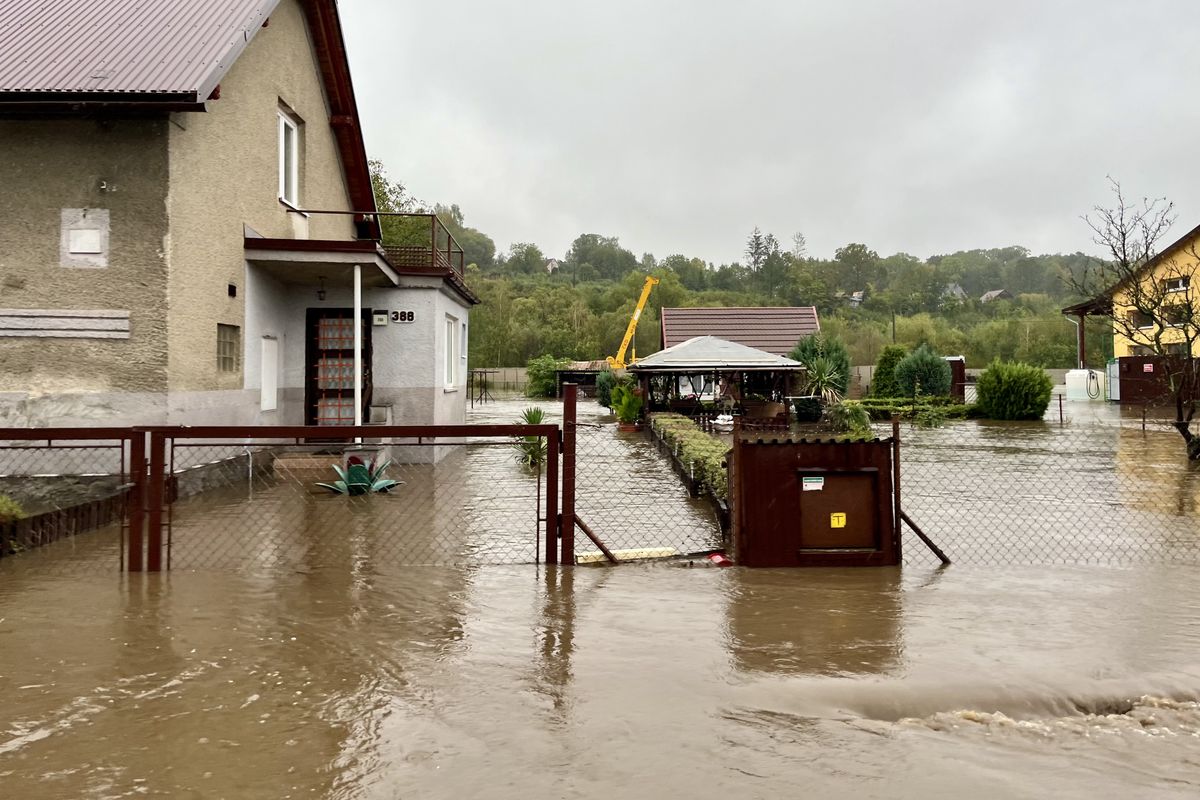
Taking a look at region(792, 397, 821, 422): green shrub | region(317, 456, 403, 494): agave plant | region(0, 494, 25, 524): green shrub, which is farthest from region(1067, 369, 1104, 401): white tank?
region(0, 494, 25, 524): green shrub

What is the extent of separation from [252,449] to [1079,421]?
22.0 m

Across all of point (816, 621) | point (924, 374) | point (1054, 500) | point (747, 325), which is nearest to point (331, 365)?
point (1054, 500)

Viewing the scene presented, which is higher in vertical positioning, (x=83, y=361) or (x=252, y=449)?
(x=83, y=361)

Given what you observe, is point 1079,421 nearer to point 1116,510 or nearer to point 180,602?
point 1116,510

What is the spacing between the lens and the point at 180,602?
6.29 m

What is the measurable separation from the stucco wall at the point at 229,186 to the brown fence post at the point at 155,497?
472cm

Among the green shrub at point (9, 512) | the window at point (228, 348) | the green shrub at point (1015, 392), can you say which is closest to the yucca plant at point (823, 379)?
the green shrub at point (1015, 392)

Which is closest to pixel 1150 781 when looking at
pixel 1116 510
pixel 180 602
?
pixel 180 602

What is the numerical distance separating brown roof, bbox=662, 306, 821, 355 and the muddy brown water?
3141cm

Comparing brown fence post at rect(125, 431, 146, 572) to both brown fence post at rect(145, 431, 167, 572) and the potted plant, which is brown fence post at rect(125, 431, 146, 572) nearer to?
brown fence post at rect(145, 431, 167, 572)

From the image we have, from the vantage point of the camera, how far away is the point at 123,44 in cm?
1228

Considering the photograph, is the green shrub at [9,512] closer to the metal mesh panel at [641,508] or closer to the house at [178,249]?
the house at [178,249]

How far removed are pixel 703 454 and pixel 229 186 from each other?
725 centimetres

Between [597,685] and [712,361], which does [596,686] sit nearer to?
[597,685]
